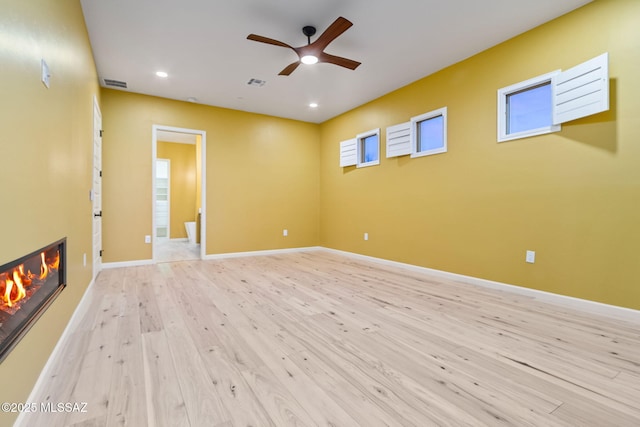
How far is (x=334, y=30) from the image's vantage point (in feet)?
A: 8.39

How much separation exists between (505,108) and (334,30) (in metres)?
2.19

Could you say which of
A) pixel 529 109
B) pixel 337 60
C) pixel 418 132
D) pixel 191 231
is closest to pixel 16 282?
pixel 337 60

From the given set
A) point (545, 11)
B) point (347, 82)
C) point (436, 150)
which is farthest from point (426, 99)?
point (545, 11)

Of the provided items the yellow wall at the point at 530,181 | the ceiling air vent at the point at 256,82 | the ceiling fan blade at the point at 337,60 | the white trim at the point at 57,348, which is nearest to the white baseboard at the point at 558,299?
the yellow wall at the point at 530,181

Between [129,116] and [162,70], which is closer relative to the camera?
[162,70]

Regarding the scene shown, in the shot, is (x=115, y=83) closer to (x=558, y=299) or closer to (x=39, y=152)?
(x=39, y=152)

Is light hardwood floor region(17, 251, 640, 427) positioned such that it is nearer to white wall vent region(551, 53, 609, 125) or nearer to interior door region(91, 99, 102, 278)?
interior door region(91, 99, 102, 278)

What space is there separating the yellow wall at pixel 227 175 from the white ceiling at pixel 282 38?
0.52 metres

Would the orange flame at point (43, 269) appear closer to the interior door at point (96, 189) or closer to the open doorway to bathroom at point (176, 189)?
the interior door at point (96, 189)

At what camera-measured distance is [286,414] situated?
52.6 inches

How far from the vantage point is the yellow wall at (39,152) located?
1156 mm

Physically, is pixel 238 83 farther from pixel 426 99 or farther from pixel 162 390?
pixel 162 390

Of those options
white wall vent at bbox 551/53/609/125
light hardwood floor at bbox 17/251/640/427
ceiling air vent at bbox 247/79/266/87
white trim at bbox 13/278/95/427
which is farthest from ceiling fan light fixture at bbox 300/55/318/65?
white trim at bbox 13/278/95/427

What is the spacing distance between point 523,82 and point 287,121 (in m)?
4.18
